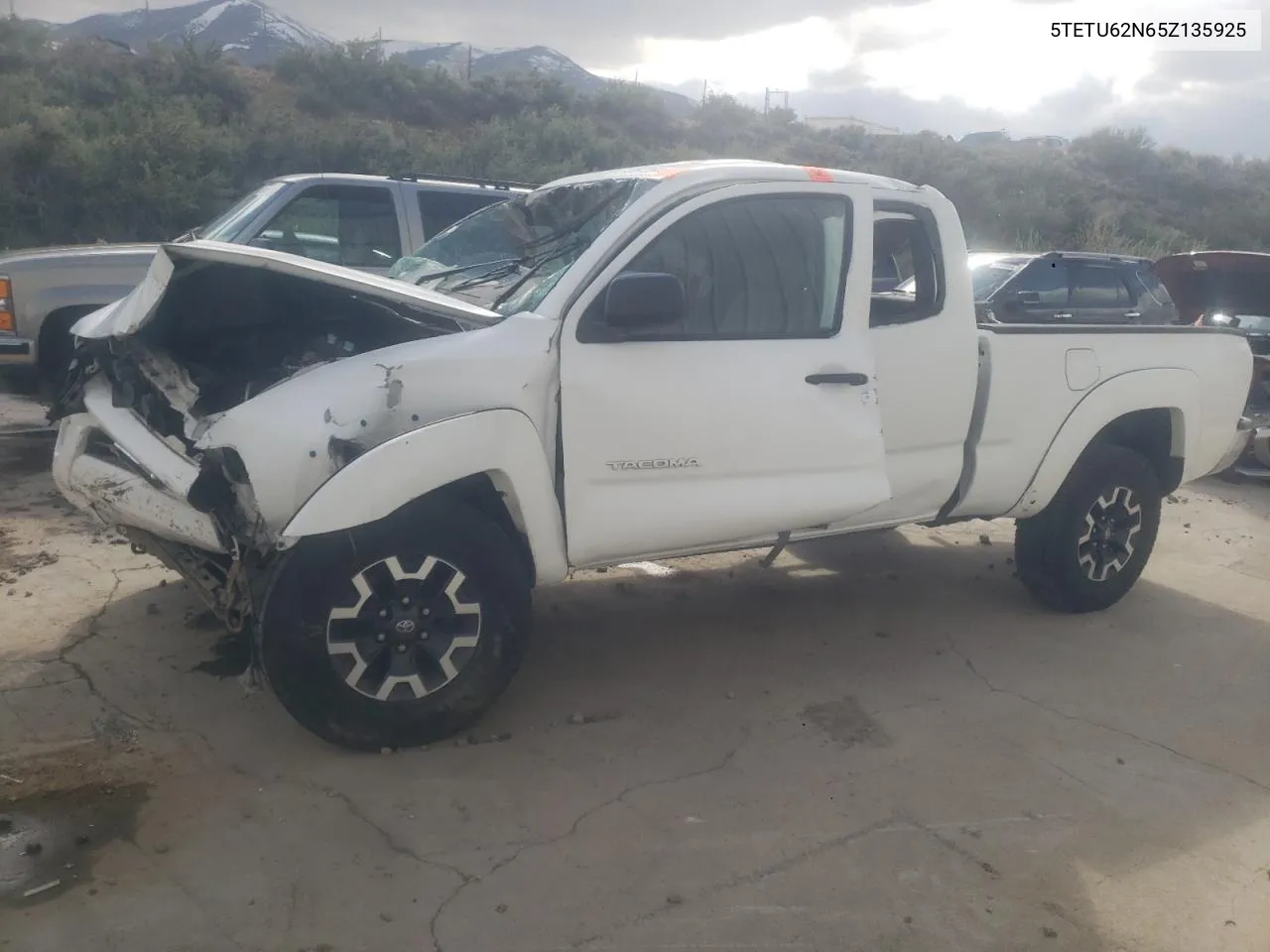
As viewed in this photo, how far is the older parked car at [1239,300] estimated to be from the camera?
30.3 feet

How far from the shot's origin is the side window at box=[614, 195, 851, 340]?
4.30 m

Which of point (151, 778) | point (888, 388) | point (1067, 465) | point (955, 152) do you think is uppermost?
point (955, 152)

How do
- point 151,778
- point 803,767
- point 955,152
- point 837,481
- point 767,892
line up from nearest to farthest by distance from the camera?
point 767,892
point 151,778
point 803,767
point 837,481
point 955,152

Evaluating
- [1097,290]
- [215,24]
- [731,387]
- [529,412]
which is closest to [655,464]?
[731,387]

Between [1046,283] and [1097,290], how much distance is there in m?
0.60

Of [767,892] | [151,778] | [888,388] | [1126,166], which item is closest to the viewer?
[767,892]

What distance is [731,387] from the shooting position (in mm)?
4246

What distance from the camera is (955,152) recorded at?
1256 inches

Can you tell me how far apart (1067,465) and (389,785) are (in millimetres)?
3668

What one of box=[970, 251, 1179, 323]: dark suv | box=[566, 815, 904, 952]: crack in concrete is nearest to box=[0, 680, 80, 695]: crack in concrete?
box=[566, 815, 904, 952]: crack in concrete

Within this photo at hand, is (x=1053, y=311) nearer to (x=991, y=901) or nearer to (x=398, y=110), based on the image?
(x=991, y=901)

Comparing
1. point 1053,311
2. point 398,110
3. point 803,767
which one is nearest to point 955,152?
point 398,110

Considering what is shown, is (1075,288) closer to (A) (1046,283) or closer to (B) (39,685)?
(A) (1046,283)

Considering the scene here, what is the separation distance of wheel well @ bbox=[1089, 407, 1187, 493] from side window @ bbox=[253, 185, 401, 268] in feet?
16.8
